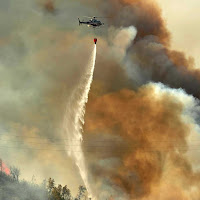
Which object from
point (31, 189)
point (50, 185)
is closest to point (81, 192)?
point (50, 185)

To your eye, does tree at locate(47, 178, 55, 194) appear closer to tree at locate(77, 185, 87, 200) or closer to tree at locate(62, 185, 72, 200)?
tree at locate(62, 185, 72, 200)

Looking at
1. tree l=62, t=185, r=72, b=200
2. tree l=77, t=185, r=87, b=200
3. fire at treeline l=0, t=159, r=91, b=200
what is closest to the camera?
fire at treeline l=0, t=159, r=91, b=200

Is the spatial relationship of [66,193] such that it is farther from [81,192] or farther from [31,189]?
[31,189]

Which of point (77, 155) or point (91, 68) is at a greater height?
point (91, 68)

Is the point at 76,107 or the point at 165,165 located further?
the point at 165,165

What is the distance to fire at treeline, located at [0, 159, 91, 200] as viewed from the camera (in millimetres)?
162488

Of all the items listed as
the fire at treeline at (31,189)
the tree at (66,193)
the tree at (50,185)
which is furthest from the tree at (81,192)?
the tree at (50,185)

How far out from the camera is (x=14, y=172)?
19850 cm

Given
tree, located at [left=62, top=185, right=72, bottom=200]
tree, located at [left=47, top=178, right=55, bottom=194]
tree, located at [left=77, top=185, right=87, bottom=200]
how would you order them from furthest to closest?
1. tree, located at [left=77, top=185, right=87, bottom=200]
2. tree, located at [left=62, top=185, right=72, bottom=200]
3. tree, located at [left=47, top=178, right=55, bottom=194]

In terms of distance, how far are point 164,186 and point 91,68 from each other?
5541cm

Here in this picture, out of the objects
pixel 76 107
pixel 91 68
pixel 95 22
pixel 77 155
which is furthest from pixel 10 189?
pixel 95 22

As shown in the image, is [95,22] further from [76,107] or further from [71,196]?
[71,196]

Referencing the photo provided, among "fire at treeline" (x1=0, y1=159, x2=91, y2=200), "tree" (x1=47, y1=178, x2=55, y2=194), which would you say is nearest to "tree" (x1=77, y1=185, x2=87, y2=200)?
"fire at treeline" (x1=0, y1=159, x2=91, y2=200)

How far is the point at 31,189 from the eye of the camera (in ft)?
572
